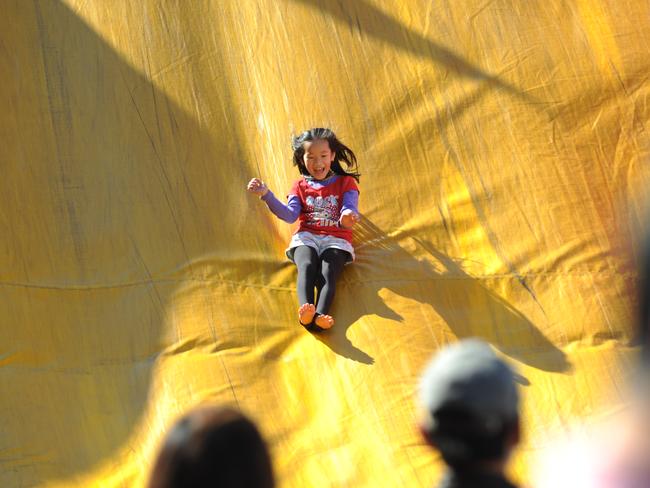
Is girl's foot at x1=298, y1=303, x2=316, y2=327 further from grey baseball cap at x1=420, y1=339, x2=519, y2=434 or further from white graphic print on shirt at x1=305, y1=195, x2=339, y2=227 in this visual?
grey baseball cap at x1=420, y1=339, x2=519, y2=434

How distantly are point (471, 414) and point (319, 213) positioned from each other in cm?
242

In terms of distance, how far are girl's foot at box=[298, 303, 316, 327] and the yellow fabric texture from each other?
3.0 inches

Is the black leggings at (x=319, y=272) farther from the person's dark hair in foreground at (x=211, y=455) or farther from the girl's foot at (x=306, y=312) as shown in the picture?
the person's dark hair in foreground at (x=211, y=455)

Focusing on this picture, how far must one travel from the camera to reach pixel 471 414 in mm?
1173

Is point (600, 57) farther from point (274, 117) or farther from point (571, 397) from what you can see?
point (571, 397)

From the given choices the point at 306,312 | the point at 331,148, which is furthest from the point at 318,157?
the point at 306,312

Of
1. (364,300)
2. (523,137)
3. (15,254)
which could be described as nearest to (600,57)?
(523,137)

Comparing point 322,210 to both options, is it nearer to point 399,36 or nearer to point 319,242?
point 319,242

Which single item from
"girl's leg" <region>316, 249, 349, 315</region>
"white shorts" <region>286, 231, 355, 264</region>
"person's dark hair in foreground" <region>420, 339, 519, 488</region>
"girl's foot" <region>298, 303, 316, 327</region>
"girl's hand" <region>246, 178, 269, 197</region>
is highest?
"girl's hand" <region>246, 178, 269, 197</region>

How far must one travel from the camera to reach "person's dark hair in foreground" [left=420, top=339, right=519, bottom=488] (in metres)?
1.17

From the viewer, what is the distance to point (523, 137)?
12.7ft

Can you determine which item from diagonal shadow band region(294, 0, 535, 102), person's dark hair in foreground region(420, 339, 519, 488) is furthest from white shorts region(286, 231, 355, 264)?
person's dark hair in foreground region(420, 339, 519, 488)

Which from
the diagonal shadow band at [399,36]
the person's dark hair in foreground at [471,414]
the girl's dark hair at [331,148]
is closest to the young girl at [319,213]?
the girl's dark hair at [331,148]

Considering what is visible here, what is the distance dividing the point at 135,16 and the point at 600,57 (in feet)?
6.46
